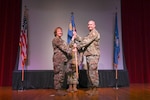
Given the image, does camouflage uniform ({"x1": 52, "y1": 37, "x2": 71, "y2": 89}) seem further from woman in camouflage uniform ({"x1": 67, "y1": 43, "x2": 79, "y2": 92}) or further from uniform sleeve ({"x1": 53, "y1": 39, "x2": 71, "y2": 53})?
woman in camouflage uniform ({"x1": 67, "y1": 43, "x2": 79, "y2": 92})

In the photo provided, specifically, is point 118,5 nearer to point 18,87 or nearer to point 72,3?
point 72,3

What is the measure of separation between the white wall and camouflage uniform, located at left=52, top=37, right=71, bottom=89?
3.88 feet

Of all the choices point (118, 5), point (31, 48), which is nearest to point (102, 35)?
point (118, 5)

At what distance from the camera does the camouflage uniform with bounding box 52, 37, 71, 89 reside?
4316 millimetres

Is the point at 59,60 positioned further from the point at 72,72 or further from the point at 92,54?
the point at 92,54

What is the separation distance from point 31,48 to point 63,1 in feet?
5.33

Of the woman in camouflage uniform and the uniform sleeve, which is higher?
the uniform sleeve

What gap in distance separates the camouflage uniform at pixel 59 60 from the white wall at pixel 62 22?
1183mm

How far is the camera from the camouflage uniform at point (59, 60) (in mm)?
4316

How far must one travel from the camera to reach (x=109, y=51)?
5.83 meters

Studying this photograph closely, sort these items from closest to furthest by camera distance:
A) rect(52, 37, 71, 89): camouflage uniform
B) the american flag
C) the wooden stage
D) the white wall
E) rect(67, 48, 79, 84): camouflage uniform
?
the wooden stage
rect(52, 37, 71, 89): camouflage uniform
rect(67, 48, 79, 84): camouflage uniform
the american flag
the white wall

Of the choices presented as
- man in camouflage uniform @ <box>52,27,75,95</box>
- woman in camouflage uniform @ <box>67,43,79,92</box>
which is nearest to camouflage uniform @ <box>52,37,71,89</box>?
man in camouflage uniform @ <box>52,27,75,95</box>

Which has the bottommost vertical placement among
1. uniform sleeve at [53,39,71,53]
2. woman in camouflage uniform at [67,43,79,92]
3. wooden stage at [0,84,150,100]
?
wooden stage at [0,84,150,100]

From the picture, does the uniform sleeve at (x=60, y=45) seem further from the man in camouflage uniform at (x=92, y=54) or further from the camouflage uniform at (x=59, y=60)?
the man in camouflage uniform at (x=92, y=54)
